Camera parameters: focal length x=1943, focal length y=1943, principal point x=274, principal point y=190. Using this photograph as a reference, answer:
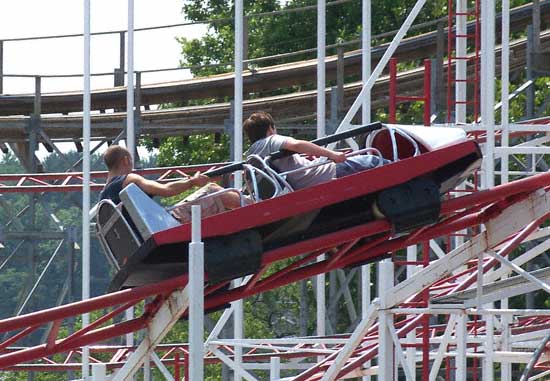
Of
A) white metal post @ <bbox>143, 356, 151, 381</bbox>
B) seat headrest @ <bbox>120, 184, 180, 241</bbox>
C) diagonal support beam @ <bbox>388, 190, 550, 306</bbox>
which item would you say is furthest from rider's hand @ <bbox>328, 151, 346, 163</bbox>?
white metal post @ <bbox>143, 356, 151, 381</bbox>

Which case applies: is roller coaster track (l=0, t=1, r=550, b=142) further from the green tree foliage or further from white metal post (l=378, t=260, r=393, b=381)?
white metal post (l=378, t=260, r=393, b=381)

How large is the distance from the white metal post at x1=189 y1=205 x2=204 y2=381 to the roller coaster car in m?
0.79

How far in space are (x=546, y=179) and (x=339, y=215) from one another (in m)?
1.33

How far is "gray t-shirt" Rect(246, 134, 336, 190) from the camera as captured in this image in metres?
11.9

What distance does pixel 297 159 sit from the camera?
12.0 m

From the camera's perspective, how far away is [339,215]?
12.0 meters

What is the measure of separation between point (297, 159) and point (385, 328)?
1195mm

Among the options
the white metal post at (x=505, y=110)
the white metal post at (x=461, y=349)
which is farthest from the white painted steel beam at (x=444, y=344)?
the white metal post at (x=505, y=110)

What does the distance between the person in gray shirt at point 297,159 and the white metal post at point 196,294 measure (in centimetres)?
142

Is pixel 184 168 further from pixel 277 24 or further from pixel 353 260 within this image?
pixel 277 24

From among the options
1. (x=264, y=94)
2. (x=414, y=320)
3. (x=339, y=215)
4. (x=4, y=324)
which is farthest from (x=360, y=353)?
(x=264, y=94)

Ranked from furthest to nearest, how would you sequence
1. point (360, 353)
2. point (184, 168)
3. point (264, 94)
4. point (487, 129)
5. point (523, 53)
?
point (264, 94) < point (523, 53) < point (184, 168) < point (360, 353) < point (487, 129)

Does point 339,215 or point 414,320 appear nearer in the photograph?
point 339,215

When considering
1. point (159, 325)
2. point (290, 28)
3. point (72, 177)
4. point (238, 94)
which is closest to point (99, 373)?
point (159, 325)
